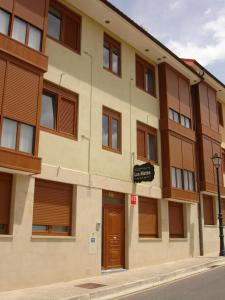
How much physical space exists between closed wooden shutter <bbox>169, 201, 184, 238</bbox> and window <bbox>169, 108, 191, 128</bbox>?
405cm

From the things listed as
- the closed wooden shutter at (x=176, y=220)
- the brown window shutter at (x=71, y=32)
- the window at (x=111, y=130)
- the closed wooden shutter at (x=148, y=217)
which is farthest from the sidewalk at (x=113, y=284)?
the brown window shutter at (x=71, y=32)

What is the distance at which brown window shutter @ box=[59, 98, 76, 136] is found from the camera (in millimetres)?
13750

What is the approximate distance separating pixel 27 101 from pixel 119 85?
5.96m

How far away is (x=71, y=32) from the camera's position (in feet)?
49.4

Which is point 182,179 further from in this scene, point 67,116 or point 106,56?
point 67,116

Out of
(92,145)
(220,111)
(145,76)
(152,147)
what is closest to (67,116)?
(92,145)

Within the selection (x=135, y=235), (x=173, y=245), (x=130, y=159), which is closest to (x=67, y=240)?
(x=135, y=235)

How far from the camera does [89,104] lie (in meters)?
15.0

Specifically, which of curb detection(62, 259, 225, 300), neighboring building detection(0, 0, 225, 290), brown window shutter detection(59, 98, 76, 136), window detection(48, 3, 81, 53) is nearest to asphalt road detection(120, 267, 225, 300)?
curb detection(62, 259, 225, 300)

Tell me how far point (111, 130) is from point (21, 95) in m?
5.16

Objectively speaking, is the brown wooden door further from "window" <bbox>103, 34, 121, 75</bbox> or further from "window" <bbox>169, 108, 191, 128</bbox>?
"window" <bbox>169, 108, 191, 128</bbox>

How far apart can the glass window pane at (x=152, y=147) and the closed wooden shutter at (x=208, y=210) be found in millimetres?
5467

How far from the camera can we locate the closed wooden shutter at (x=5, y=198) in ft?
36.5

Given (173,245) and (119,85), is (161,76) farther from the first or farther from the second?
(173,245)
